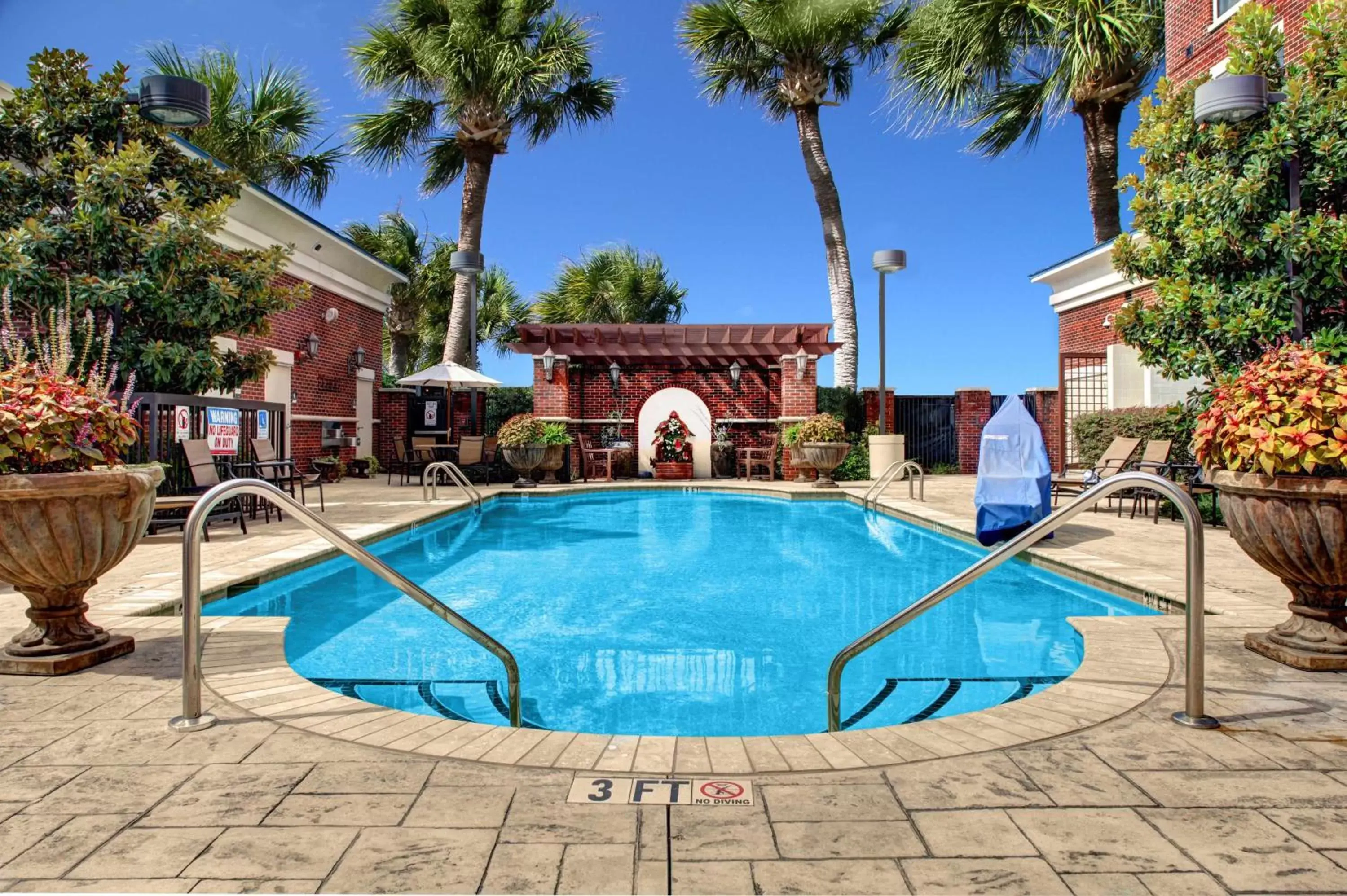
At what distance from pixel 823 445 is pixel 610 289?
493 inches

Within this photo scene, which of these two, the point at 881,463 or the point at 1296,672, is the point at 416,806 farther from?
the point at 881,463

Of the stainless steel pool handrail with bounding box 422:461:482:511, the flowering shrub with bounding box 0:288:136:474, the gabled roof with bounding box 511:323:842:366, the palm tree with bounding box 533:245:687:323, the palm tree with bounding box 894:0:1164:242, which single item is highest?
the palm tree with bounding box 894:0:1164:242

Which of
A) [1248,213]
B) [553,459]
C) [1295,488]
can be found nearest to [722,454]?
[553,459]

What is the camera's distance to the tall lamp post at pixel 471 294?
51.8 ft

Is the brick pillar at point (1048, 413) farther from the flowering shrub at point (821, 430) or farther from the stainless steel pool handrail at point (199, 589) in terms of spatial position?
the stainless steel pool handrail at point (199, 589)

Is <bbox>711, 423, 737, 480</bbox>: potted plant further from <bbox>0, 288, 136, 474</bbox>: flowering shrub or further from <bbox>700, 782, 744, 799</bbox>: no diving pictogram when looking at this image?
<bbox>700, 782, 744, 799</bbox>: no diving pictogram

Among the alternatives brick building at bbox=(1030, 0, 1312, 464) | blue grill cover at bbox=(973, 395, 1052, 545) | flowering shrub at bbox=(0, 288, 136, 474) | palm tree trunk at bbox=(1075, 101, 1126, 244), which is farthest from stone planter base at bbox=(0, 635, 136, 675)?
palm tree trunk at bbox=(1075, 101, 1126, 244)

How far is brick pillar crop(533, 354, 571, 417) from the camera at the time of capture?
1512 centimetres

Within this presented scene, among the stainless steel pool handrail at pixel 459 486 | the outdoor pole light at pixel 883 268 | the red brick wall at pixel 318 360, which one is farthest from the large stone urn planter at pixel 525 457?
the outdoor pole light at pixel 883 268

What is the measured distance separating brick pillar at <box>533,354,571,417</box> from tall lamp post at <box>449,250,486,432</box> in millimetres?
2191

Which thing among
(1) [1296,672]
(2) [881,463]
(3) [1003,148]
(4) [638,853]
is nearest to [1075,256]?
(3) [1003,148]

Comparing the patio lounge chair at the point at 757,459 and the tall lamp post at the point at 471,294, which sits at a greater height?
the tall lamp post at the point at 471,294

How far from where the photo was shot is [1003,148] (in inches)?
730

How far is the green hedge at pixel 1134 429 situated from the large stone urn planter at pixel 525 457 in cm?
882
